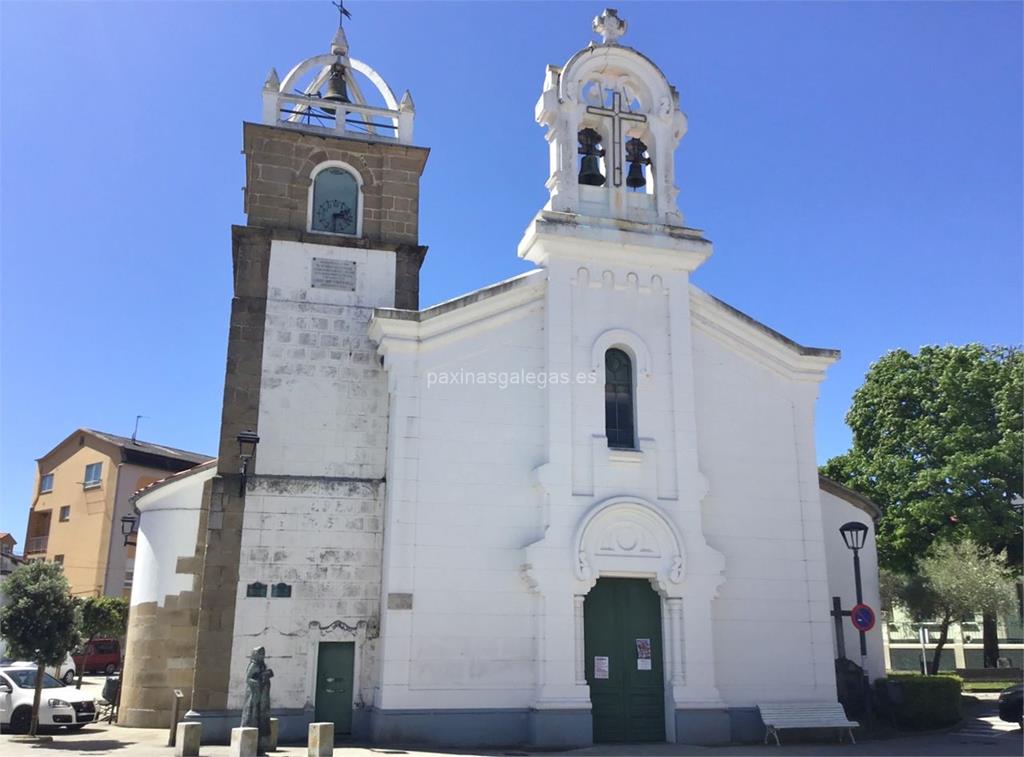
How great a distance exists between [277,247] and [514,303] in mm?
4972

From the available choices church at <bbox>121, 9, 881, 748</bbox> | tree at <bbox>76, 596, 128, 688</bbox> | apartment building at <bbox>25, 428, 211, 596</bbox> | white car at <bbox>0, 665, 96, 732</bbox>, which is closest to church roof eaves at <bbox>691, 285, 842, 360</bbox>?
church at <bbox>121, 9, 881, 748</bbox>

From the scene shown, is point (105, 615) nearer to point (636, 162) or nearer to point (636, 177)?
point (636, 177)

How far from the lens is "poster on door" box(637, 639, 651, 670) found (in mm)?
16109

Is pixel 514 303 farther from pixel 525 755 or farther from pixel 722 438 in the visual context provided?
pixel 525 755

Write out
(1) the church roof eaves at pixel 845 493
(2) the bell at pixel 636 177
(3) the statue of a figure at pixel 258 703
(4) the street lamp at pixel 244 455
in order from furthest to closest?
(1) the church roof eaves at pixel 845 493 → (2) the bell at pixel 636 177 → (4) the street lamp at pixel 244 455 → (3) the statue of a figure at pixel 258 703

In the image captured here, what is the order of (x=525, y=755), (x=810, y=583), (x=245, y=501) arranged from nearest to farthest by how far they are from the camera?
(x=525, y=755) → (x=245, y=501) → (x=810, y=583)

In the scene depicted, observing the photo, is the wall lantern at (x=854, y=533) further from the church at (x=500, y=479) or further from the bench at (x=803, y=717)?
the bench at (x=803, y=717)

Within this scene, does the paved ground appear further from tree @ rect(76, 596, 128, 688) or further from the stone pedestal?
tree @ rect(76, 596, 128, 688)

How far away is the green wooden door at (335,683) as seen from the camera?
15.7 meters

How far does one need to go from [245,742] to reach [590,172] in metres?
12.3

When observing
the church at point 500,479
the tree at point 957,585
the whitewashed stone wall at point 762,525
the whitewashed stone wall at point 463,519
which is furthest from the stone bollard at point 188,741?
the tree at point 957,585

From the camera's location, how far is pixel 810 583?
684 inches

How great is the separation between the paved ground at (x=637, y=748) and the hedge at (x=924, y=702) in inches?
17.7

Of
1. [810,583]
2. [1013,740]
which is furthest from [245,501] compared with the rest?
[1013,740]
